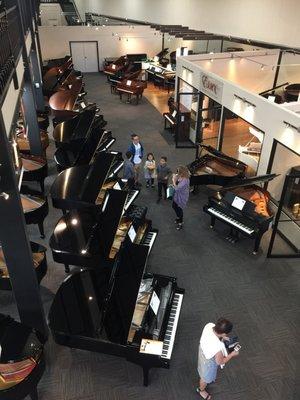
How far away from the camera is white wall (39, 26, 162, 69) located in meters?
20.4

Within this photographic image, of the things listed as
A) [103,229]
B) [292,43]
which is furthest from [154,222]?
[292,43]

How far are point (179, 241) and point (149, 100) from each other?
37.7 ft

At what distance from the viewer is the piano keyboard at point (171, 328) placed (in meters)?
4.43

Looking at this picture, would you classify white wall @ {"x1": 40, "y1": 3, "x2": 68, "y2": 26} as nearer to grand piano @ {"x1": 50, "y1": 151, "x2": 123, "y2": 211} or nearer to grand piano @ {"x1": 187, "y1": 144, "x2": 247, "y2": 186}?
grand piano @ {"x1": 187, "y1": 144, "x2": 247, "y2": 186}

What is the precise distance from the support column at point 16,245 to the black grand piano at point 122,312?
0.51 meters

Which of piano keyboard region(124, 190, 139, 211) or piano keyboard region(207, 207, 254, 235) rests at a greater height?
piano keyboard region(124, 190, 139, 211)

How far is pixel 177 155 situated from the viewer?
1155 cm

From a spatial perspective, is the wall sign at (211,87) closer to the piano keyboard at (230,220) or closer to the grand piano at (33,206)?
the piano keyboard at (230,220)

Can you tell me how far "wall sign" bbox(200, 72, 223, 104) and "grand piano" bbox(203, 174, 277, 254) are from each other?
3.61 m

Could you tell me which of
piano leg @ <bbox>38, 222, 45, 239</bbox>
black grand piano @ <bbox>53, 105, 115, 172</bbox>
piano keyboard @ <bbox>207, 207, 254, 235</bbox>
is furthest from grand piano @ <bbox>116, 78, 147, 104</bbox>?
piano leg @ <bbox>38, 222, 45, 239</bbox>

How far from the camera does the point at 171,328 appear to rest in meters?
4.70

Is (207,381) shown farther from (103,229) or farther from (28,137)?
(28,137)

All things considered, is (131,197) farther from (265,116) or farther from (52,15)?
(52,15)

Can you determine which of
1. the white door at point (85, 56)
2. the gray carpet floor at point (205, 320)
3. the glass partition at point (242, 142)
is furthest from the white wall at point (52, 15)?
the gray carpet floor at point (205, 320)
